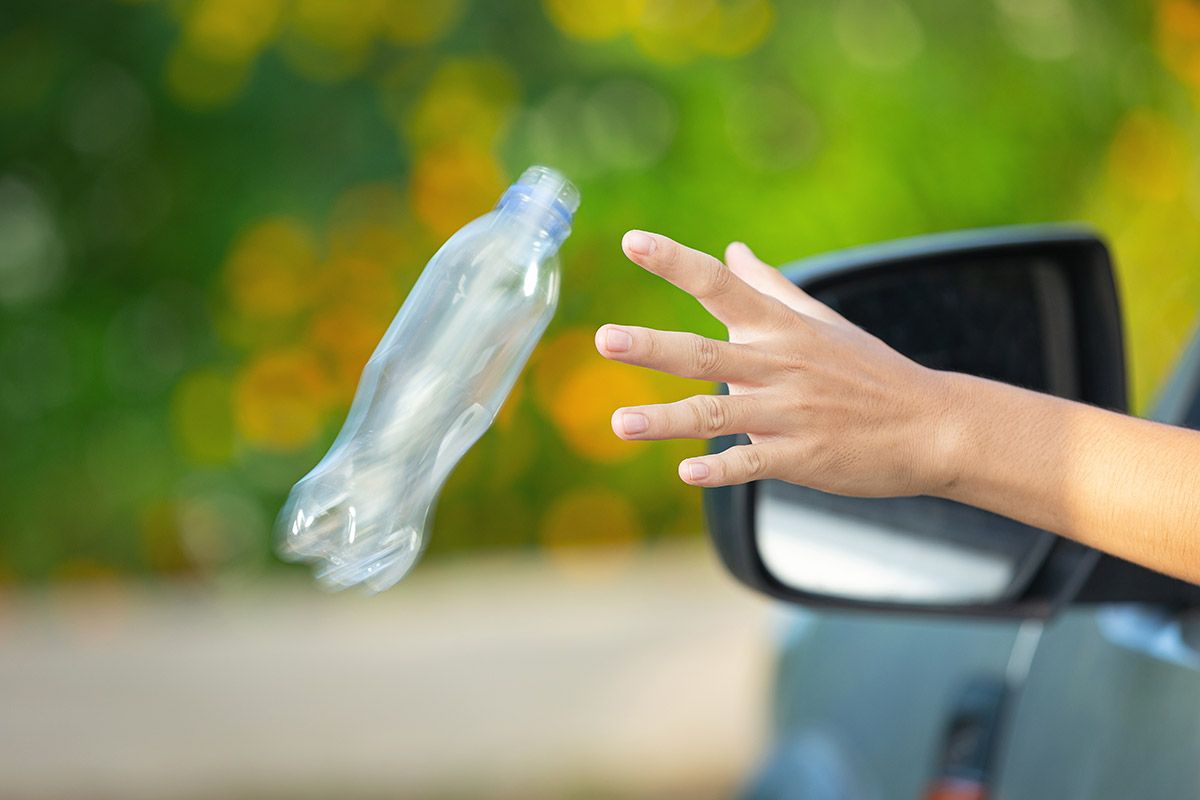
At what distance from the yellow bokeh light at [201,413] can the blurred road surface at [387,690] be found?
588 mm

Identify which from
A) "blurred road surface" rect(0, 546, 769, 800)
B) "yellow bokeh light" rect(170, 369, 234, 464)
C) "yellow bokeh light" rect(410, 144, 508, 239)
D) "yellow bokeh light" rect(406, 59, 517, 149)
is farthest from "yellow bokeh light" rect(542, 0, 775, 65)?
"blurred road surface" rect(0, 546, 769, 800)

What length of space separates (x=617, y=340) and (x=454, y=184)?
4909 mm

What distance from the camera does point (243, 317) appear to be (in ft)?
19.4

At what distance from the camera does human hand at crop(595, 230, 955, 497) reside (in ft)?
3.62

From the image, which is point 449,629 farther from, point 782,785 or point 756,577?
point 756,577

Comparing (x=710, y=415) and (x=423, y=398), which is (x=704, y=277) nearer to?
(x=710, y=415)

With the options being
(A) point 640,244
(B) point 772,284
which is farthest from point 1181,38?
(A) point 640,244

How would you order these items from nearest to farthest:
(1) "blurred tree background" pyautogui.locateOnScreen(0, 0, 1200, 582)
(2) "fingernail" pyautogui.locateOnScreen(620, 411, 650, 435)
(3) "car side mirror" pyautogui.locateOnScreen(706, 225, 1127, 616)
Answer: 1. (2) "fingernail" pyautogui.locateOnScreen(620, 411, 650, 435)
2. (3) "car side mirror" pyautogui.locateOnScreen(706, 225, 1127, 616)
3. (1) "blurred tree background" pyautogui.locateOnScreen(0, 0, 1200, 582)

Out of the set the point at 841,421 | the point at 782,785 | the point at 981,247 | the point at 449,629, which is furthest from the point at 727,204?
the point at 841,421

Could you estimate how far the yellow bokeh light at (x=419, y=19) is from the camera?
591cm

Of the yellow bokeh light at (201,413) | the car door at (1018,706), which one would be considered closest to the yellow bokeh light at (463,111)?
the yellow bokeh light at (201,413)

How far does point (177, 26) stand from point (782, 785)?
4.25m

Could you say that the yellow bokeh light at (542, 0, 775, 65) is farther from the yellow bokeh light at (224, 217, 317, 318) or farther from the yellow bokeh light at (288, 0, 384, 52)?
the yellow bokeh light at (224, 217, 317, 318)

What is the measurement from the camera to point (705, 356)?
111cm
